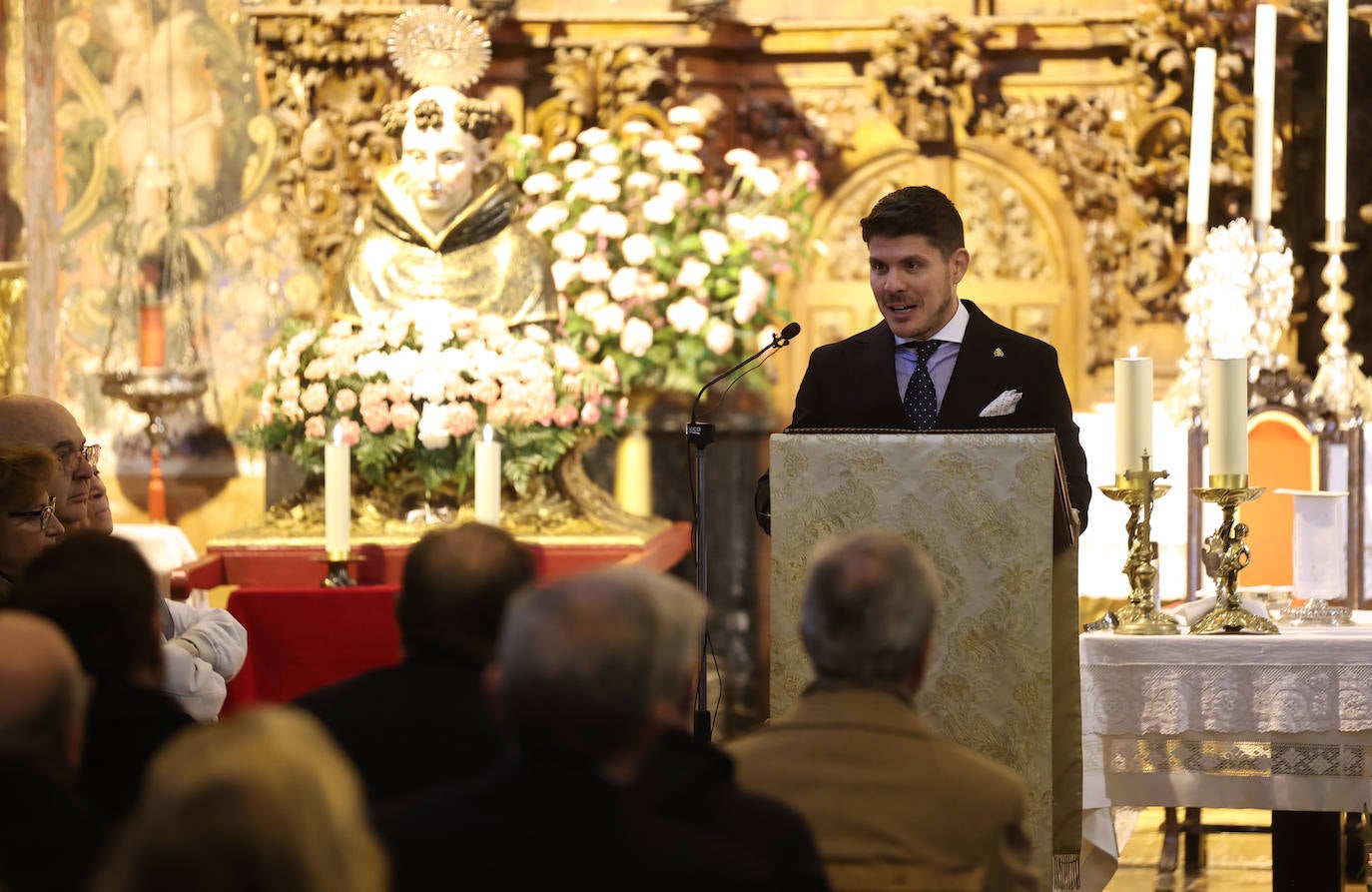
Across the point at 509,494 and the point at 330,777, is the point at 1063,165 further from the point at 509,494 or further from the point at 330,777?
the point at 330,777

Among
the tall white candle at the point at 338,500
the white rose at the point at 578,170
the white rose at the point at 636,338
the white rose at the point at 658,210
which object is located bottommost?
the tall white candle at the point at 338,500

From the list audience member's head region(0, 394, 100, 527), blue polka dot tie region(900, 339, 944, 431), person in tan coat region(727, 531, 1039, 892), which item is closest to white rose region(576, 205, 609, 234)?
audience member's head region(0, 394, 100, 527)

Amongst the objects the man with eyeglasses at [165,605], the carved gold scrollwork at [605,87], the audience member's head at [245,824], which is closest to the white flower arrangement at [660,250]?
the carved gold scrollwork at [605,87]

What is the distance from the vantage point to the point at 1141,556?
173 inches

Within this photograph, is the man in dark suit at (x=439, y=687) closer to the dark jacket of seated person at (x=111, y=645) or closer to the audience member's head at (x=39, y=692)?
the dark jacket of seated person at (x=111, y=645)

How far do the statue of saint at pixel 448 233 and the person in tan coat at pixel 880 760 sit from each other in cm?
466

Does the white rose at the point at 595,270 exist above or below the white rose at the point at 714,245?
below

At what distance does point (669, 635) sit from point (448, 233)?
528 centimetres

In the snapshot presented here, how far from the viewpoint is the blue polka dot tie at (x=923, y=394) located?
13.0 ft

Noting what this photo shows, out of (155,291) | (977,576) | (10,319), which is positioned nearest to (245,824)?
(977,576)

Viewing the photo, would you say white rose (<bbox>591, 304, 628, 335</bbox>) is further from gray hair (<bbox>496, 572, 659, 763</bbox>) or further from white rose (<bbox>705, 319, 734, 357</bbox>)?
gray hair (<bbox>496, 572, 659, 763</bbox>)

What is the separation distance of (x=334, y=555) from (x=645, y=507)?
2520 millimetres

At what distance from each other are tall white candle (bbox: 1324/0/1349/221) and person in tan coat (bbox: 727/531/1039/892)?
4360 mm

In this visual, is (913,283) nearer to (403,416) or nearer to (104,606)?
(104,606)
